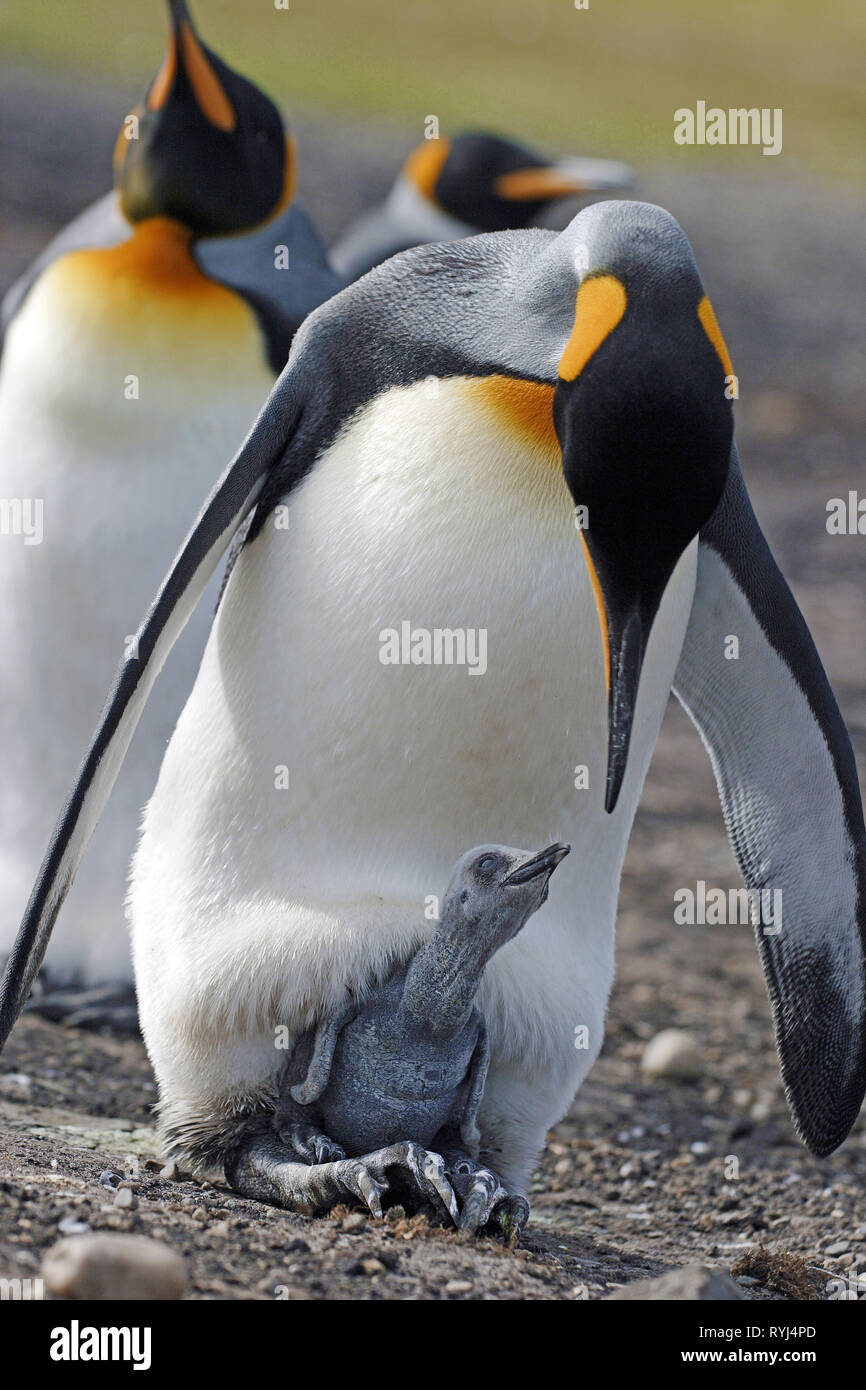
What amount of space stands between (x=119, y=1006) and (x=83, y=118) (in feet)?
33.1

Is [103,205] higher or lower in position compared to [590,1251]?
higher

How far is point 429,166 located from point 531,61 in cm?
1257

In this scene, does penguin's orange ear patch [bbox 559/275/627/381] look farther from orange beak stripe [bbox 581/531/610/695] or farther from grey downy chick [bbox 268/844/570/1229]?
grey downy chick [bbox 268/844/570/1229]

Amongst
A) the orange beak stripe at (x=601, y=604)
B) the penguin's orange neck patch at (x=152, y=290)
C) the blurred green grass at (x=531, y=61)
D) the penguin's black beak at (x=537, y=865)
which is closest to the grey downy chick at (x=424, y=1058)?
the penguin's black beak at (x=537, y=865)

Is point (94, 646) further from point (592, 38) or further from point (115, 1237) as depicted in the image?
point (592, 38)

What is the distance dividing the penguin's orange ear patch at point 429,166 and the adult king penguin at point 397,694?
14.1 ft

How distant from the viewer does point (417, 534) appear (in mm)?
2121

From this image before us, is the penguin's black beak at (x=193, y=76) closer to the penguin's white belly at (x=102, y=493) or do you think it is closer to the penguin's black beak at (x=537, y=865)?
the penguin's white belly at (x=102, y=493)

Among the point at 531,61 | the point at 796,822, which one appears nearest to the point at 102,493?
the point at 796,822

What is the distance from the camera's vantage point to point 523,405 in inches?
82.0

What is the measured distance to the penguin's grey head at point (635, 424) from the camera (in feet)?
6.01

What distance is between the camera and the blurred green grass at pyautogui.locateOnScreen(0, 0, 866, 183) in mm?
Answer: 14477

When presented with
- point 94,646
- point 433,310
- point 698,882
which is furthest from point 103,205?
point 698,882

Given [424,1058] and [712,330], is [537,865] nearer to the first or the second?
[424,1058]
